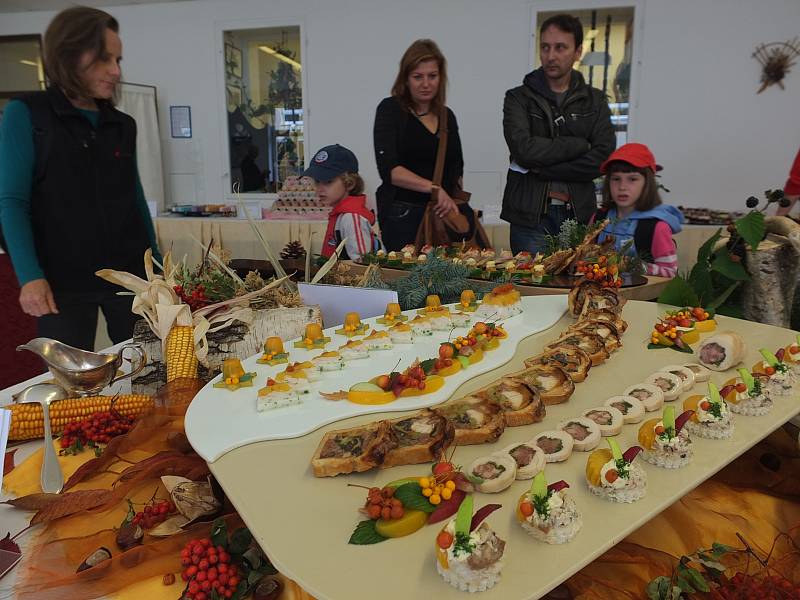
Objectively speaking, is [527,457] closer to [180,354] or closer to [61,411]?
[180,354]

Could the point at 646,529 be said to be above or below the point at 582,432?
below

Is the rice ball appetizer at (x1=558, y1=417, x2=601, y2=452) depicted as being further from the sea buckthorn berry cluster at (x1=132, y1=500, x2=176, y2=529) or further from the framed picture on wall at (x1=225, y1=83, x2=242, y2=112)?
the framed picture on wall at (x1=225, y1=83, x2=242, y2=112)

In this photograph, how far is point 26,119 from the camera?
1902 mm

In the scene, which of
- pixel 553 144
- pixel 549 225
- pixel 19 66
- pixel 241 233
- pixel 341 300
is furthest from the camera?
pixel 19 66

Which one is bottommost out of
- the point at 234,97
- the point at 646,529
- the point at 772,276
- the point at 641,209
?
the point at 646,529

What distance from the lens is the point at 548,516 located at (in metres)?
0.69

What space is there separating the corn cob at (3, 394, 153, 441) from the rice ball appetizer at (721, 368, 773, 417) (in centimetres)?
119

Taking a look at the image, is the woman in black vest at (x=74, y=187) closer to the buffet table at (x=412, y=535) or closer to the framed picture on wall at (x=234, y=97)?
the buffet table at (x=412, y=535)

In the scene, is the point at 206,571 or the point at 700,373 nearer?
the point at 206,571

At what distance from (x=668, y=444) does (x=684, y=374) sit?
1.17 ft

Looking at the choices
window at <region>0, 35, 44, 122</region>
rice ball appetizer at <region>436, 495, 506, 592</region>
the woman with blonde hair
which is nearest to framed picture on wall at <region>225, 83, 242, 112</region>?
window at <region>0, 35, 44, 122</region>

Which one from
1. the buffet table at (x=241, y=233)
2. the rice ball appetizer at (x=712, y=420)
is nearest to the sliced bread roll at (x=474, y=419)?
the rice ball appetizer at (x=712, y=420)

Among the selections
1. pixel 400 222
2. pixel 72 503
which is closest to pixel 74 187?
pixel 72 503

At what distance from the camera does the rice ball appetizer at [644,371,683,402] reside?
1104mm
